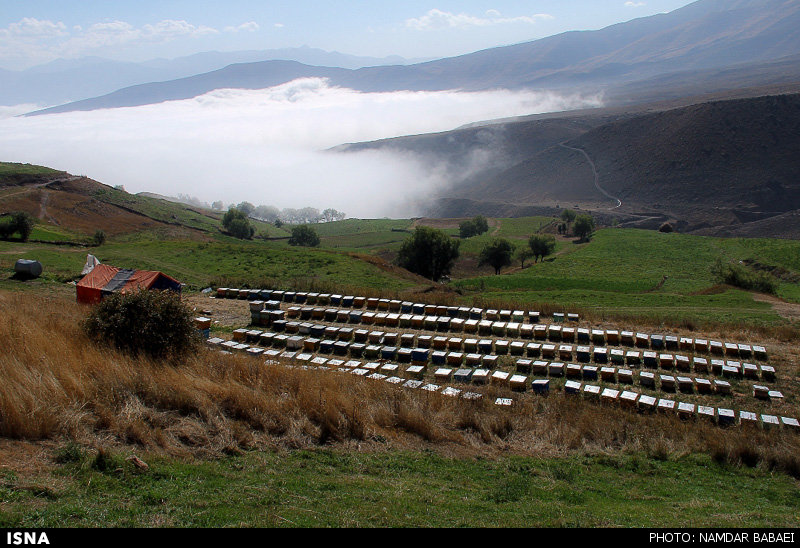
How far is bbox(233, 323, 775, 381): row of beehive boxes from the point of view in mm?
21672

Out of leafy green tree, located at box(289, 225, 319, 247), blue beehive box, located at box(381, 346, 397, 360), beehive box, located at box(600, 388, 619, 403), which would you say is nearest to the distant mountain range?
leafy green tree, located at box(289, 225, 319, 247)

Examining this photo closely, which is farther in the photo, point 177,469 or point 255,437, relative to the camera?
point 255,437

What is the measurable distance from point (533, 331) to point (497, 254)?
143 feet

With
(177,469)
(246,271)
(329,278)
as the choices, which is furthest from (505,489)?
(246,271)

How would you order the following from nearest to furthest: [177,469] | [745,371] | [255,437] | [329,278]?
1. [177,469]
2. [255,437]
3. [745,371]
4. [329,278]

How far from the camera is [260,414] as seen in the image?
1052 cm

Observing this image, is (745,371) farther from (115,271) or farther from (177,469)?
(115,271)

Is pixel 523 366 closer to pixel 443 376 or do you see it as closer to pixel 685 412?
pixel 443 376

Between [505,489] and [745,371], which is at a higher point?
[505,489]

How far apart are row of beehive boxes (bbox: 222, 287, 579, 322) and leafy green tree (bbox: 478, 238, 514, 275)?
3830cm

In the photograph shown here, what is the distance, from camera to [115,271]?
1130 inches

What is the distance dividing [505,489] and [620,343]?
59.5ft

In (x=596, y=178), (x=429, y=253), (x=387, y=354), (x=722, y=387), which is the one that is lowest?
(x=429, y=253)

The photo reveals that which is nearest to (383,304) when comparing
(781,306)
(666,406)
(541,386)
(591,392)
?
(541,386)
